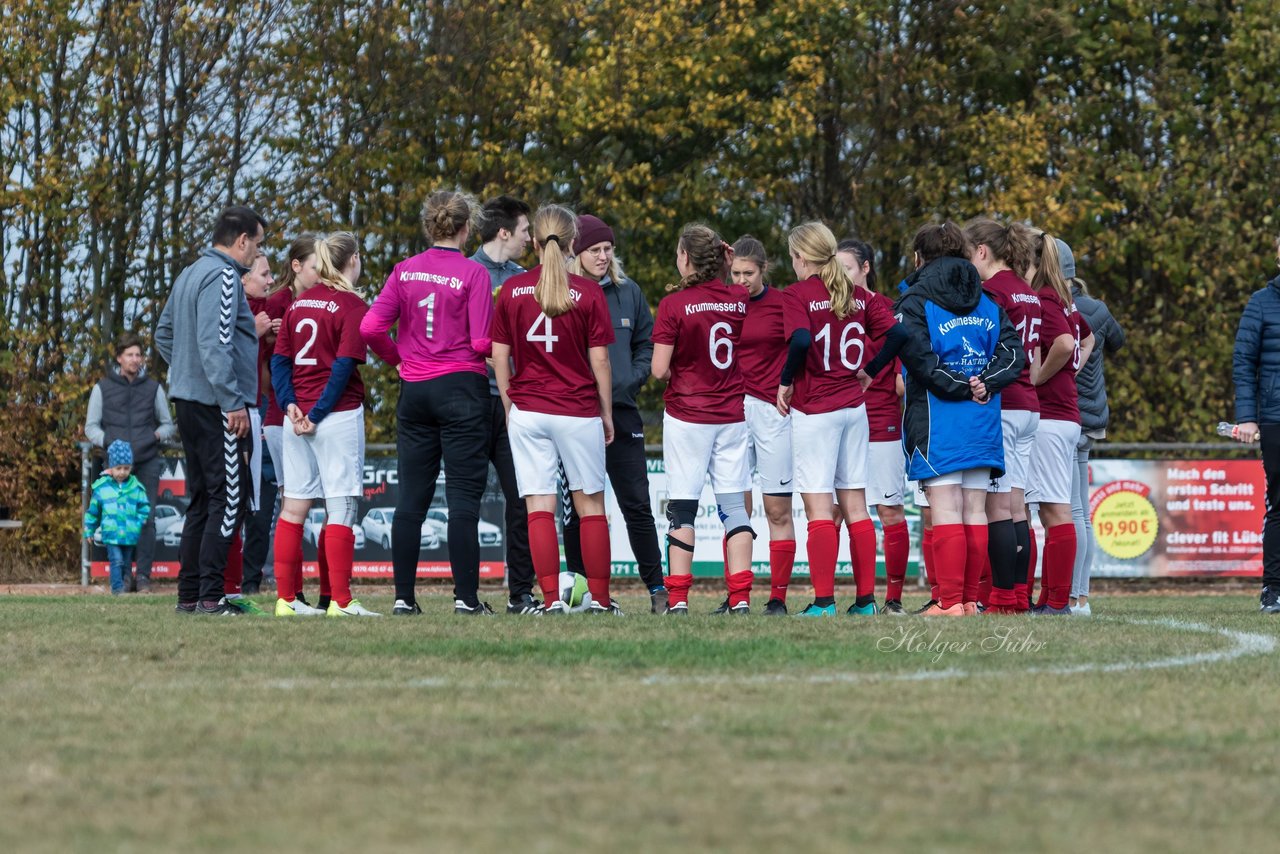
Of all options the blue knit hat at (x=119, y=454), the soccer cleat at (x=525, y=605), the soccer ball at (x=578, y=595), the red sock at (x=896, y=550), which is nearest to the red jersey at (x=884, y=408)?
the red sock at (x=896, y=550)

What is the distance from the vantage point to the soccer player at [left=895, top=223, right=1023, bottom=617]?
8.53 meters

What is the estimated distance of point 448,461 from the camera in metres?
8.68

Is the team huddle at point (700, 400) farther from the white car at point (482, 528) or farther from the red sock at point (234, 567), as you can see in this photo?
the white car at point (482, 528)

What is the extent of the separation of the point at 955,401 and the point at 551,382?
1955 mm

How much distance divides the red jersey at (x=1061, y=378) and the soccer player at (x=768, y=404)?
1.39 m

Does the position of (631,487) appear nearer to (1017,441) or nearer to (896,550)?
(896,550)

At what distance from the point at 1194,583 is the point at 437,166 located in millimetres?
9597

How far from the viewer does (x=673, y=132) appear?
848 inches

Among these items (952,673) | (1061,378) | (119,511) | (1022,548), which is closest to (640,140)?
(119,511)

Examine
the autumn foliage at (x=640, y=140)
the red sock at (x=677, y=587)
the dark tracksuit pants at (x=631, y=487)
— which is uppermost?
the autumn foliage at (x=640, y=140)

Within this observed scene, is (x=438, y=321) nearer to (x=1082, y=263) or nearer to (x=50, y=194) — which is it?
(x=50, y=194)

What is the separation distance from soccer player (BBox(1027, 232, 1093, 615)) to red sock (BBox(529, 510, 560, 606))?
8.52ft

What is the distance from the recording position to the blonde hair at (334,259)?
9.03 m

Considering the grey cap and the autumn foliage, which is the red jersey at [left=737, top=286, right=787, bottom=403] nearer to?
the grey cap
